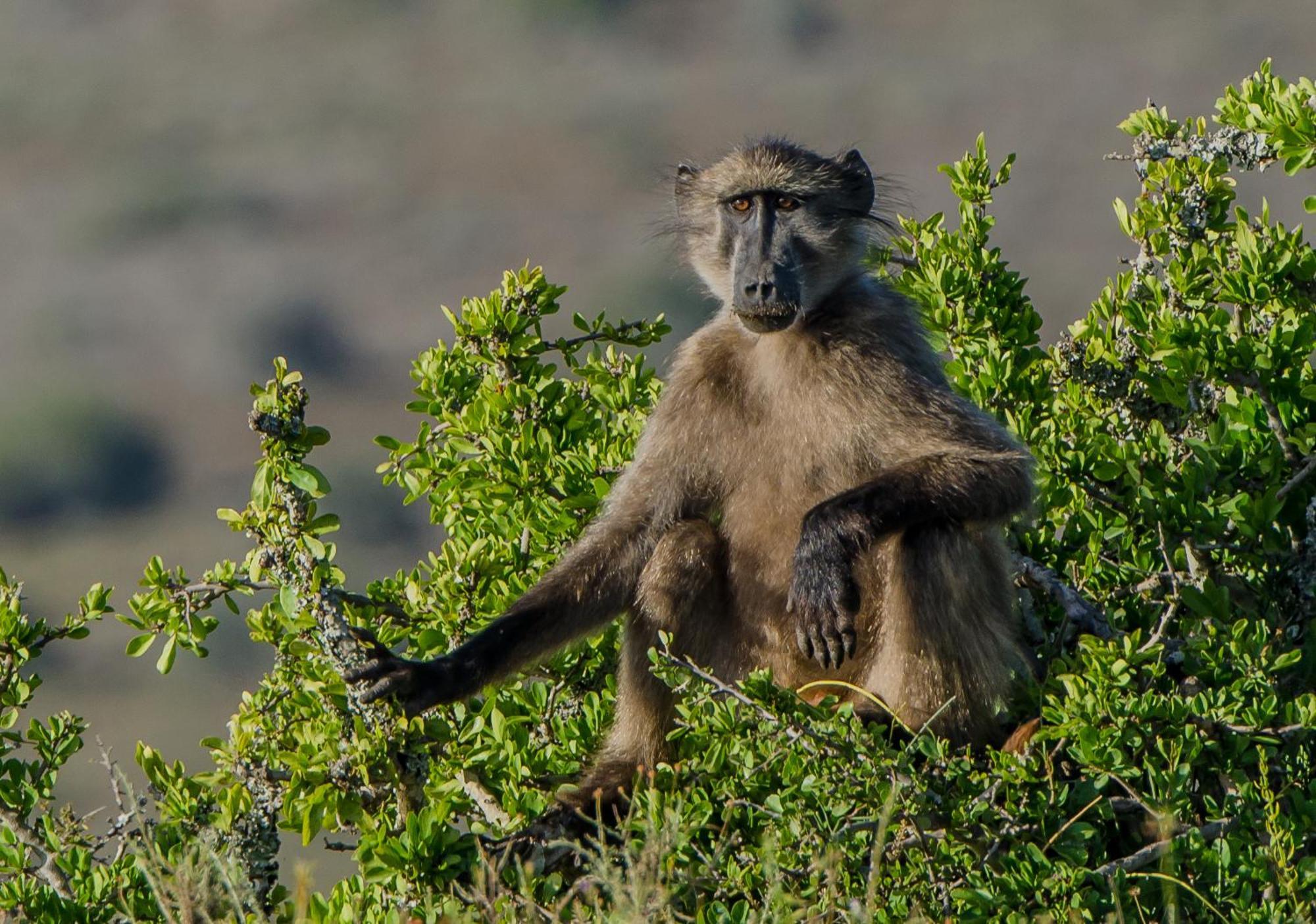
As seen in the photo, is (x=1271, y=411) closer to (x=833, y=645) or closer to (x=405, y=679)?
(x=833, y=645)

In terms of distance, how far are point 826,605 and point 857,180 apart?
1.64 meters

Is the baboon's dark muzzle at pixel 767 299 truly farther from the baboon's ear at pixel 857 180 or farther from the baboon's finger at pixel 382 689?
the baboon's finger at pixel 382 689

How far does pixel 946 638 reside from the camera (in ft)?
16.0

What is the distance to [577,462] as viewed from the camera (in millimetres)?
5668

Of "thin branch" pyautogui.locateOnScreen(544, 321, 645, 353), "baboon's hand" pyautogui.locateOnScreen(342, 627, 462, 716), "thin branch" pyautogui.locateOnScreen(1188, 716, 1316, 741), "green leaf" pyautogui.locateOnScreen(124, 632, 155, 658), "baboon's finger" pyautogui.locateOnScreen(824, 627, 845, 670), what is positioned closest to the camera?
"thin branch" pyautogui.locateOnScreen(1188, 716, 1316, 741)

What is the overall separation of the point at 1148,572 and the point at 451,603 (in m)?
1.98

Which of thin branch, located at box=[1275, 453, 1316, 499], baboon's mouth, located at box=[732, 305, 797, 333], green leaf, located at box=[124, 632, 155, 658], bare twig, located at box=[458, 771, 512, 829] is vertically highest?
baboon's mouth, located at box=[732, 305, 797, 333]

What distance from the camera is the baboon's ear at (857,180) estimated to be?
19.0 feet

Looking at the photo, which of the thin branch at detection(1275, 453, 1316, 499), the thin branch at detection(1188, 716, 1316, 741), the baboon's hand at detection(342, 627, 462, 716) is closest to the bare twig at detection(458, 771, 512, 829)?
the baboon's hand at detection(342, 627, 462, 716)

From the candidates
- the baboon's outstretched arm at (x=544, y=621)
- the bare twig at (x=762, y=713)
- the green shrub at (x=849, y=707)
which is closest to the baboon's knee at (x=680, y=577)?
the baboon's outstretched arm at (x=544, y=621)

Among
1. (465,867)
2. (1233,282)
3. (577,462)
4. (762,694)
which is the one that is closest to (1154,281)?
(1233,282)

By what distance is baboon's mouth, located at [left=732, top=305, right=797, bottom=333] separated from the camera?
17.1 feet

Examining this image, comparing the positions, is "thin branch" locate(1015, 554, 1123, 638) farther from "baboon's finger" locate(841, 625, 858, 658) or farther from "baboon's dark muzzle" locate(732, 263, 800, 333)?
"baboon's dark muzzle" locate(732, 263, 800, 333)

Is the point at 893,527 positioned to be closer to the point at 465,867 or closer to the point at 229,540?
the point at 465,867
